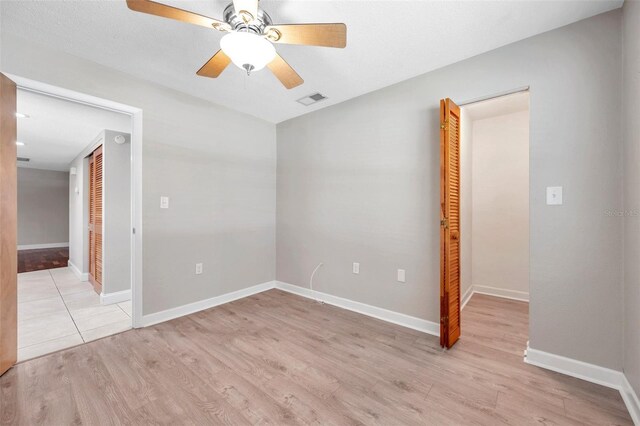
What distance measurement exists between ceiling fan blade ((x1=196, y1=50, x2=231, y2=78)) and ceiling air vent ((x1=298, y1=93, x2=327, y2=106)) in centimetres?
134

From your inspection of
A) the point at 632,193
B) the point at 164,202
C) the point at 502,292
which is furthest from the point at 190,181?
the point at 502,292

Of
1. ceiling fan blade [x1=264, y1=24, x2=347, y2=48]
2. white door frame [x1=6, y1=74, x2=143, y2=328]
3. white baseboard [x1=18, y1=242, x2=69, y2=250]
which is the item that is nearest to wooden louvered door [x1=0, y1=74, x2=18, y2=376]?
white door frame [x1=6, y1=74, x2=143, y2=328]

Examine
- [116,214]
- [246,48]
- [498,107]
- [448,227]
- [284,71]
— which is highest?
[498,107]

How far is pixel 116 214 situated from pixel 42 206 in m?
7.63

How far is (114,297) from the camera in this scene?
3393 mm

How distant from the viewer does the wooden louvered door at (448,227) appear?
85.6 inches

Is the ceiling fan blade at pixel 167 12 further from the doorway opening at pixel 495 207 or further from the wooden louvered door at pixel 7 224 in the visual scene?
the doorway opening at pixel 495 207

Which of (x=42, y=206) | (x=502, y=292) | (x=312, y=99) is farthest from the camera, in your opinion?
(x=42, y=206)

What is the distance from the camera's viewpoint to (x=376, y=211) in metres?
2.91

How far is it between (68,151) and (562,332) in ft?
26.0

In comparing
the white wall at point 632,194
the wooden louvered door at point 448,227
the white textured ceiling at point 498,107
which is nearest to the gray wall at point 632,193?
the white wall at point 632,194

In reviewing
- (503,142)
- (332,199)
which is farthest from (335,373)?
(503,142)

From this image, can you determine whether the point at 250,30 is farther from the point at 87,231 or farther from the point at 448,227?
the point at 87,231

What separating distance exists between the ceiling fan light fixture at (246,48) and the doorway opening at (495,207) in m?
2.67
